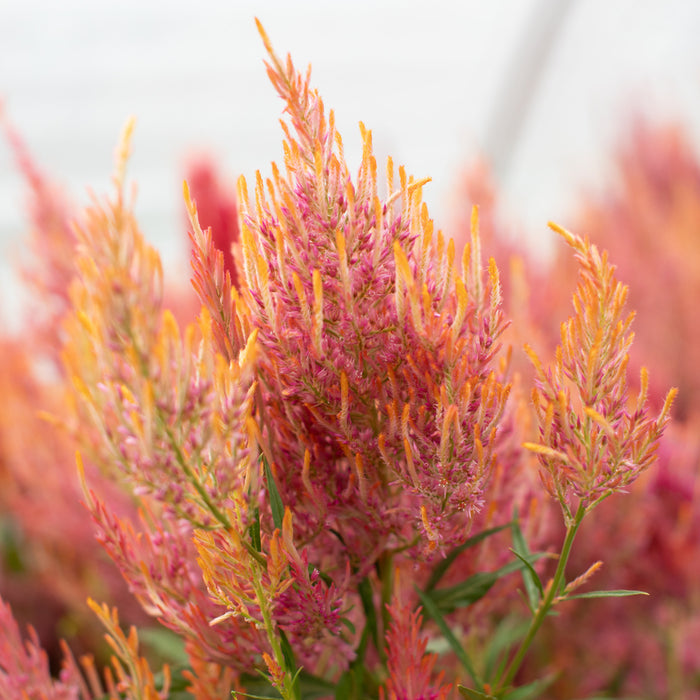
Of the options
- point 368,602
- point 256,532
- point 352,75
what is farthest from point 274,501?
point 352,75

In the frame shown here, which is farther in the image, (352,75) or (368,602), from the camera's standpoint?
(352,75)

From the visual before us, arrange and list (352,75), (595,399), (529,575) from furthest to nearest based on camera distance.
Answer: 1. (352,75)
2. (529,575)
3. (595,399)

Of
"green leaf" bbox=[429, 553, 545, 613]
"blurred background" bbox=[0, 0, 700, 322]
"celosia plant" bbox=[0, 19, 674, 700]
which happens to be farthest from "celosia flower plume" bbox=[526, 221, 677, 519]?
"blurred background" bbox=[0, 0, 700, 322]

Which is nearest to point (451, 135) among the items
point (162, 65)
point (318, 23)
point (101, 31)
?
point (318, 23)

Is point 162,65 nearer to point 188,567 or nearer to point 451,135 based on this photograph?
point 451,135

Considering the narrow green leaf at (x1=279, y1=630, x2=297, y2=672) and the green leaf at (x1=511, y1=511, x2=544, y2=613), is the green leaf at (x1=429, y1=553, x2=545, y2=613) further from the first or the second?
the narrow green leaf at (x1=279, y1=630, x2=297, y2=672)

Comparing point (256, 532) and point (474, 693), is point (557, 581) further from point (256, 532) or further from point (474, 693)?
point (256, 532)

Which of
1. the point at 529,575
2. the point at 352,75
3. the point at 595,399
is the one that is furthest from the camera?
the point at 352,75

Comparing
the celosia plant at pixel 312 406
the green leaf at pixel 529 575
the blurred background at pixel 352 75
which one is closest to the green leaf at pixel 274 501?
the celosia plant at pixel 312 406
